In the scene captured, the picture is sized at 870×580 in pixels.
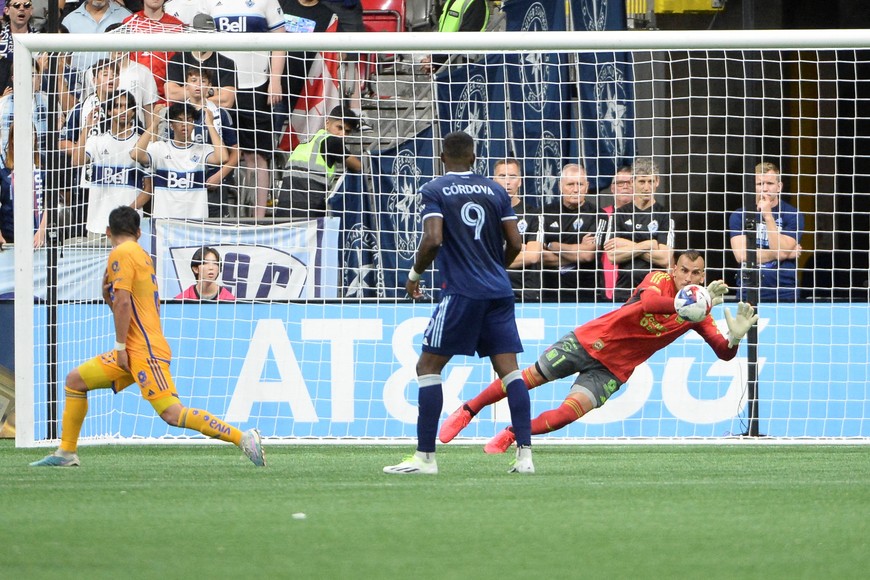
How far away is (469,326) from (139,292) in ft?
6.81

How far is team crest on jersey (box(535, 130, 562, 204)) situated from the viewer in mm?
12719

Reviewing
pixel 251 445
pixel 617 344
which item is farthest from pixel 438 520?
pixel 617 344

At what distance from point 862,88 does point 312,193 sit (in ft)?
19.5

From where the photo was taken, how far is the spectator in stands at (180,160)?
12211 millimetres

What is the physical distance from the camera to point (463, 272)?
26.3ft

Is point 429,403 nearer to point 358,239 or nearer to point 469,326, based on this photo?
point 469,326

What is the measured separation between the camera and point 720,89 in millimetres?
13852

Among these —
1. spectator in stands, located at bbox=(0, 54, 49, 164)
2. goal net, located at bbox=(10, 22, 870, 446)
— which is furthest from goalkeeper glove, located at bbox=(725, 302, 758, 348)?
spectator in stands, located at bbox=(0, 54, 49, 164)

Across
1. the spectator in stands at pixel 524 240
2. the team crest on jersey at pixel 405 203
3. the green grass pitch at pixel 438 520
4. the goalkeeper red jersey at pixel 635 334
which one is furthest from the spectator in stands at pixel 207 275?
the goalkeeper red jersey at pixel 635 334

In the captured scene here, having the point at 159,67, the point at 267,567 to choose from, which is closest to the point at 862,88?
the point at 159,67

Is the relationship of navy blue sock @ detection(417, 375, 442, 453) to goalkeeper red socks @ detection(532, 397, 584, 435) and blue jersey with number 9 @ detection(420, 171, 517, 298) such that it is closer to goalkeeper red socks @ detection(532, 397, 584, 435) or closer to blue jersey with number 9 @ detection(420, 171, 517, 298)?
blue jersey with number 9 @ detection(420, 171, 517, 298)

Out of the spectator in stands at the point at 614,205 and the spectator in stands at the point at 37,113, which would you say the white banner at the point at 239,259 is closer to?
the spectator in stands at the point at 37,113

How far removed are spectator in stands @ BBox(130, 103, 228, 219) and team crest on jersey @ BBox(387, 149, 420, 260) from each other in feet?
5.10

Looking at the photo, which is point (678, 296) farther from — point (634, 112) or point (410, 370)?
point (634, 112)
